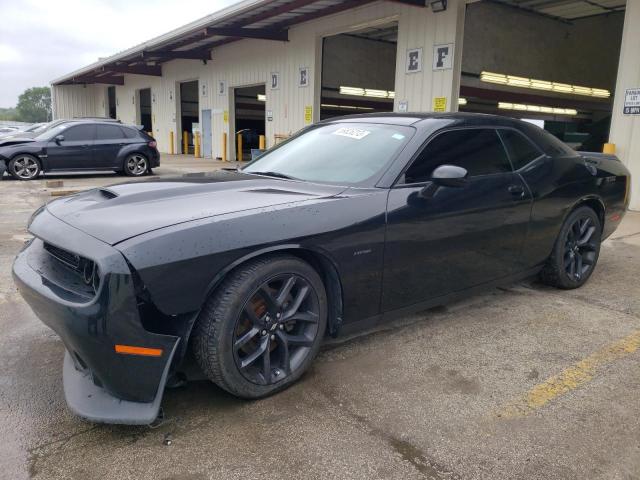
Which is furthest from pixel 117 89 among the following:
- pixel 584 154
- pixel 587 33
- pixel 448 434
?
pixel 448 434

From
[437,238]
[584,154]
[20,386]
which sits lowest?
[20,386]

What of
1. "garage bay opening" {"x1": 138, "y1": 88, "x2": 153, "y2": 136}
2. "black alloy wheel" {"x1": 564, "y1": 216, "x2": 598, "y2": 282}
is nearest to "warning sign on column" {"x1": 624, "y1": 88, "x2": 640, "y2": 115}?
"black alloy wheel" {"x1": 564, "y1": 216, "x2": 598, "y2": 282}

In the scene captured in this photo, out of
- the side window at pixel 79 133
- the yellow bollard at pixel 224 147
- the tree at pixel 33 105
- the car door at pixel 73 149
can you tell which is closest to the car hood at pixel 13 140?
the car door at pixel 73 149

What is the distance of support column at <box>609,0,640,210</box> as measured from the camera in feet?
28.1

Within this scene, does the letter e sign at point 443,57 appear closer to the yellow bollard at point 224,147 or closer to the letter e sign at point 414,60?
the letter e sign at point 414,60

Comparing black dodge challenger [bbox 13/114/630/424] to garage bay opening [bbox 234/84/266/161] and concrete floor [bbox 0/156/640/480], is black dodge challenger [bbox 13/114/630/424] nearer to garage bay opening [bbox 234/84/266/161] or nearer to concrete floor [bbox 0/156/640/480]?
concrete floor [bbox 0/156/640/480]

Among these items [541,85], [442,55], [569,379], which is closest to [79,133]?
[442,55]

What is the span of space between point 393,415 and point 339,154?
170 centimetres

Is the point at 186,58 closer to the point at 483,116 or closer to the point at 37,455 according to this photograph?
A: the point at 483,116

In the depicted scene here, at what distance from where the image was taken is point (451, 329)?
3.63 metres

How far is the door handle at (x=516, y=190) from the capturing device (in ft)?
12.3

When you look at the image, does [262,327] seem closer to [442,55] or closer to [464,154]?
[464,154]

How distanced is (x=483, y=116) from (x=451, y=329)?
1.60 meters

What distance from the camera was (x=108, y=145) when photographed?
1317cm
